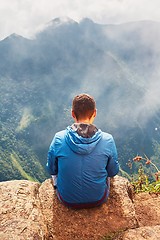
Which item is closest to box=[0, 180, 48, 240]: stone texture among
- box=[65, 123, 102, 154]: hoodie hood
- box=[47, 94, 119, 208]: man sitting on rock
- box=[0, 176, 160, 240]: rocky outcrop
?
box=[0, 176, 160, 240]: rocky outcrop

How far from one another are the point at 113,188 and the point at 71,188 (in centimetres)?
126

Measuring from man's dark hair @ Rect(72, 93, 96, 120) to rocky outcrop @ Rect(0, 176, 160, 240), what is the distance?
5.41 ft

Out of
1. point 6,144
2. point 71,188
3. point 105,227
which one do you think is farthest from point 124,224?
point 6,144

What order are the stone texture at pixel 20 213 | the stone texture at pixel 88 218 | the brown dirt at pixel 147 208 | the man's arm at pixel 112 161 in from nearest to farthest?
the stone texture at pixel 20 213
the stone texture at pixel 88 218
the man's arm at pixel 112 161
the brown dirt at pixel 147 208

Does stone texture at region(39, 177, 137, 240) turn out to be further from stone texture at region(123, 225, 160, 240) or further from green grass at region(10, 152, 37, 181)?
green grass at region(10, 152, 37, 181)

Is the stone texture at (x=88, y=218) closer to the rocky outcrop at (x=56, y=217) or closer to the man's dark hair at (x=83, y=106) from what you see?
the rocky outcrop at (x=56, y=217)


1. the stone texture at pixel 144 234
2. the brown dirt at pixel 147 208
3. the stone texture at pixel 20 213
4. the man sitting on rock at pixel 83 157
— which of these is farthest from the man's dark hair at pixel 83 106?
the brown dirt at pixel 147 208

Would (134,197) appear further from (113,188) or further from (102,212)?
(102,212)

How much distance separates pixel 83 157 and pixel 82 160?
0.05 metres

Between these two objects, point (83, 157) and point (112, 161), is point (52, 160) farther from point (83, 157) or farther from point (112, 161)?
point (112, 161)

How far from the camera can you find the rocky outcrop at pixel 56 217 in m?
3.50

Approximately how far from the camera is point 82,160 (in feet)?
14.3

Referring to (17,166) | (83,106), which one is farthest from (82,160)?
(17,166)

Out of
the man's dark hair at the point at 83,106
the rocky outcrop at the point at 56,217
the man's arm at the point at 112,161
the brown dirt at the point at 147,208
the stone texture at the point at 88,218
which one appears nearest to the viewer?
the rocky outcrop at the point at 56,217
